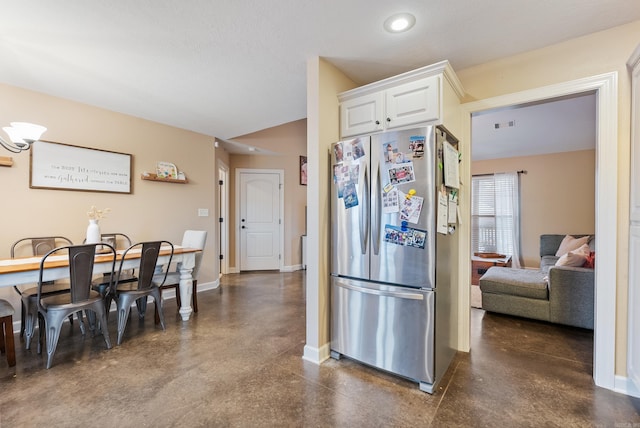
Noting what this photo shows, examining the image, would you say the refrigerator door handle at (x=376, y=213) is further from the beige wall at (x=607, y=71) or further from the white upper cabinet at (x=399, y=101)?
the beige wall at (x=607, y=71)

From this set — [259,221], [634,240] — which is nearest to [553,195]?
[634,240]

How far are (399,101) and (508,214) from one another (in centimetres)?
514

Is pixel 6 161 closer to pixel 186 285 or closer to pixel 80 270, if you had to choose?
pixel 80 270

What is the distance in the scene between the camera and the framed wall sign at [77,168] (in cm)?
292

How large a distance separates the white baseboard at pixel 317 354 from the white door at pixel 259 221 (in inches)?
144

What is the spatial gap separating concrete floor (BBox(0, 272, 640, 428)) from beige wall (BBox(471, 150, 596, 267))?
346 cm

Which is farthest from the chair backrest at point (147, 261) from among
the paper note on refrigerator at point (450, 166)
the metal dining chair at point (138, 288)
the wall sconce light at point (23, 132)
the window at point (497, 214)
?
the window at point (497, 214)

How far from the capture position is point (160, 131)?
386 cm

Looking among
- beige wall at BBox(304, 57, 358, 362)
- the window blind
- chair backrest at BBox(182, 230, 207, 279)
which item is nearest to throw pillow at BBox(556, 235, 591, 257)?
the window blind

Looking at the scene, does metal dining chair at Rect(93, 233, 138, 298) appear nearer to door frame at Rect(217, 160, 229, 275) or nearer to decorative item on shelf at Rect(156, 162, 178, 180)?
decorative item on shelf at Rect(156, 162, 178, 180)

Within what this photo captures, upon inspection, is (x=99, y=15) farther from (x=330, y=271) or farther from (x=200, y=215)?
(x=200, y=215)

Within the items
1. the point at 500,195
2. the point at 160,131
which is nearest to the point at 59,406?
the point at 160,131

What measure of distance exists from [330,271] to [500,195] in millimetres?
5356

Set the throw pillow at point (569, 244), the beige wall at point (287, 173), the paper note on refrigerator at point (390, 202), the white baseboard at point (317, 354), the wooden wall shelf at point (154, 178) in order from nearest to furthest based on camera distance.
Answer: the paper note on refrigerator at point (390, 202) → the white baseboard at point (317, 354) → the wooden wall shelf at point (154, 178) → the throw pillow at point (569, 244) → the beige wall at point (287, 173)
